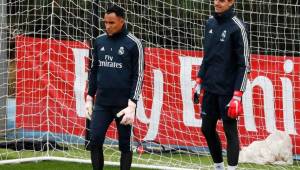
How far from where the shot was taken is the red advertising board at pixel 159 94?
8922mm

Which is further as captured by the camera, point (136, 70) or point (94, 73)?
point (94, 73)

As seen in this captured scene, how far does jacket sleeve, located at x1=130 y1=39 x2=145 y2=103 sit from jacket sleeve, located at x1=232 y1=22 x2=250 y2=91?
2.53 feet

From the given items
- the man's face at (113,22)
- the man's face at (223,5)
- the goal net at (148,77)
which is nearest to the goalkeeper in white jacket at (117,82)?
the man's face at (113,22)

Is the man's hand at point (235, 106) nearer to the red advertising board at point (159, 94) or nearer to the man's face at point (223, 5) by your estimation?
the man's face at point (223, 5)

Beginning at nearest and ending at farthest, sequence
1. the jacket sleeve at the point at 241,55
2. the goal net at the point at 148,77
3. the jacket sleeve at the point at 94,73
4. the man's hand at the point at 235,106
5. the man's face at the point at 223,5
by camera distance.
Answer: the man's hand at the point at 235,106
the jacket sleeve at the point at 241,55
the man's face at the point at 223,5
the jacket sleeve at the point at 94,73
the goal net at the point at 148,77

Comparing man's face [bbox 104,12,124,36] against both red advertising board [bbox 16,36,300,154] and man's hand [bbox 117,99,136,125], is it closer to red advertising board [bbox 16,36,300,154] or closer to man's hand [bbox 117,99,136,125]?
man's hand [bbox 117,99,136,125]

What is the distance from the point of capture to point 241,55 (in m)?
6.37

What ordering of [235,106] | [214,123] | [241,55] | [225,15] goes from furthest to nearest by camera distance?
[214,123] < [225,15] < [241,55] < [235,106]

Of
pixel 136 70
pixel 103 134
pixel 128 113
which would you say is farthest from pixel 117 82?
pixel 103 134

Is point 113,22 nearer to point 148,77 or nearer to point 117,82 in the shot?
point 117,82

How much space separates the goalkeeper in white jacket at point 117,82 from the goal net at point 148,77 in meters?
1.89

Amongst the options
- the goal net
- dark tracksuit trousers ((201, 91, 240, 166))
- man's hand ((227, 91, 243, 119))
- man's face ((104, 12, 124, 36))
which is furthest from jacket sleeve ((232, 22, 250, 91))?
the goal net

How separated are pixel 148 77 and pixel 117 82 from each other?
2.87 meters

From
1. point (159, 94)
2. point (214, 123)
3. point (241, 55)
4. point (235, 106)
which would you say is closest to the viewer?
point (235, 106)
